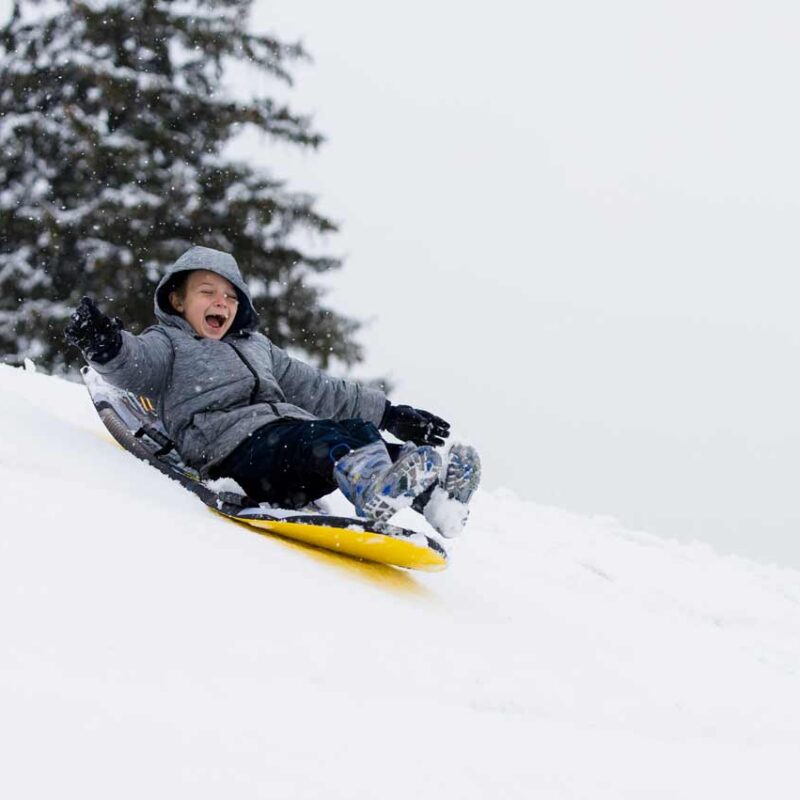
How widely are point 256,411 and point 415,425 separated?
0.89 meters

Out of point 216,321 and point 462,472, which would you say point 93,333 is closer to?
point 216,321

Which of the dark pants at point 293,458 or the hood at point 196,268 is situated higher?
the hood at point 196,268

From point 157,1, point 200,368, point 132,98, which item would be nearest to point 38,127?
point 132,98

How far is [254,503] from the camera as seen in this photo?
3686mm

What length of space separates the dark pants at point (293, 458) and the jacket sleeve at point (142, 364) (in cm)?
50

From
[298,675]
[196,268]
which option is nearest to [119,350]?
[196,268]

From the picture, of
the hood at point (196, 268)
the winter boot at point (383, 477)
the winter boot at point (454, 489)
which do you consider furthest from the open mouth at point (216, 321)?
the winter boot at point (454, 489)

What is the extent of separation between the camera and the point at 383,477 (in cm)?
331

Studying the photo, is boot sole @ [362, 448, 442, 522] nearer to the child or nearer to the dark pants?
the child

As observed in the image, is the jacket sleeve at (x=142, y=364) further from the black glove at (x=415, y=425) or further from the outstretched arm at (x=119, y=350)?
the black glove at (x=415, y=425)

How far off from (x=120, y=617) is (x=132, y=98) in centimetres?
1131

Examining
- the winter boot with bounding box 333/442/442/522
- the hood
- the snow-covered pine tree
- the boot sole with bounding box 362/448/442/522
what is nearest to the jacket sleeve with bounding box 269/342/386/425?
the hood

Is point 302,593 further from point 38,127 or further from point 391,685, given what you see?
point 38,127

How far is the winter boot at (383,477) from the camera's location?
3.29 m
